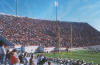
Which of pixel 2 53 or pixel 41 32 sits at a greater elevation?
pixel 41 32

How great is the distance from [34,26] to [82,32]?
15.9 meters

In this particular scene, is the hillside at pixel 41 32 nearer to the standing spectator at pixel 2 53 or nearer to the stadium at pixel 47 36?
the stadium at pixel 47 36

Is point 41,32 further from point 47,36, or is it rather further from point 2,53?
point 2,53

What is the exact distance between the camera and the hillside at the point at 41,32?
47531 millimetres

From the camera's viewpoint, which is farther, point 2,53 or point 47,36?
point 47,36

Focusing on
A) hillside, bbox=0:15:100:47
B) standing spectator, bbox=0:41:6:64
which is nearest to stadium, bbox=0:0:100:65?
hillside, bbox=0:15:100:47

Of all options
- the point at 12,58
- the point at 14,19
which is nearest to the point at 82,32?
the point at 14,19

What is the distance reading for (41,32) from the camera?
54750 millimetres

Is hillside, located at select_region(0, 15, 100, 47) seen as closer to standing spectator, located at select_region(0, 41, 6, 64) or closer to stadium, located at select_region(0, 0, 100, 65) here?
stadium, located at select_region(0, 0, 100, 65)

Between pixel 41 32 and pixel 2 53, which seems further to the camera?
pixel 41 32

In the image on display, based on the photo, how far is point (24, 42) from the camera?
45.7 meters

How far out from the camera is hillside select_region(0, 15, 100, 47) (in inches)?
1871

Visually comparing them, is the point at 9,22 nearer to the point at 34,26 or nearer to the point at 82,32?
the point at 34,26

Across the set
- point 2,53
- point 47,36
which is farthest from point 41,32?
point 2,53
